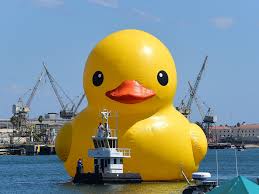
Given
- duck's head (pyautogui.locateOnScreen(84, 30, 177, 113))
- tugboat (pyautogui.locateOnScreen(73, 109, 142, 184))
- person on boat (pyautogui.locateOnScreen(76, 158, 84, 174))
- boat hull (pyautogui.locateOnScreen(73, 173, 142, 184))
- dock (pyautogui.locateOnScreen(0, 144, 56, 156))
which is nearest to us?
boat hull (pyautogui.locateOnScreen(73, 173, 142, 184))

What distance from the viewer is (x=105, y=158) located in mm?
42906

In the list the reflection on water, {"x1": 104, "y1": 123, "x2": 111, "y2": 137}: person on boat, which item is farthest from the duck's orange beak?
the reflection on water

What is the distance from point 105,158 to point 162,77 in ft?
17.8

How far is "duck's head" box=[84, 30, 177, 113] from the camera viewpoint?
42.3 meters


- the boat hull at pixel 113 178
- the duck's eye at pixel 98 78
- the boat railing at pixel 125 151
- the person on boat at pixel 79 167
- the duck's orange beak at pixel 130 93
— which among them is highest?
the duck's eye at pixel 98 78

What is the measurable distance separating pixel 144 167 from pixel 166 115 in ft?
10.6

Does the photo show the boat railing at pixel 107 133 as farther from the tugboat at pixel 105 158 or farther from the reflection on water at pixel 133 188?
the reflection on water at pixel 133 188

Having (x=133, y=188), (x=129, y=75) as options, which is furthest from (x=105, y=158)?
(x=129, y=75)

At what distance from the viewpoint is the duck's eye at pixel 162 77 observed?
Result: 42969 mm

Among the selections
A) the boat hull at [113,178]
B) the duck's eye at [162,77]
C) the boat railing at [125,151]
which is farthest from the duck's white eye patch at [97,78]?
the boat hull at [113,178]

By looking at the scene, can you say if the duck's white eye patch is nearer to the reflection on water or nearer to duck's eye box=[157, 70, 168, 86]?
duck's eye box=[157, 70, 168, 86]

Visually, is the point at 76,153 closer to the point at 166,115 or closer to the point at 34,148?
the point at 166,115

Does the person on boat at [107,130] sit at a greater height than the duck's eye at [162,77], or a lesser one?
lesser

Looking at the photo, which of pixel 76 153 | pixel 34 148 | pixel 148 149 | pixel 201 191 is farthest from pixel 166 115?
pixel 34 148
